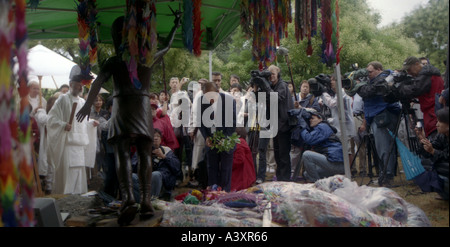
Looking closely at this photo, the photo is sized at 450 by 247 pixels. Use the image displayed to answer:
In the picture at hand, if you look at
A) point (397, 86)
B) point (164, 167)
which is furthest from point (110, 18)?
point (397, 86)

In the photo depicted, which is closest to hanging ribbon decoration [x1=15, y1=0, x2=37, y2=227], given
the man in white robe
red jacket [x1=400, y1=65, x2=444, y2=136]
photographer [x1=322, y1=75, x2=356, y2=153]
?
the man in white robe

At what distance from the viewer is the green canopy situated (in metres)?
5.09

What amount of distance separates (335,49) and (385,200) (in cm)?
149

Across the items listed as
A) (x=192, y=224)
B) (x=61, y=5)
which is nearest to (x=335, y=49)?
(x=192, y=224)

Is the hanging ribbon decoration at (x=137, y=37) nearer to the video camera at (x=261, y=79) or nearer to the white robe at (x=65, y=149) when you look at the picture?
the video camera at (x=261, y=79)

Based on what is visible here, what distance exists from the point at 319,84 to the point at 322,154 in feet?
4.59

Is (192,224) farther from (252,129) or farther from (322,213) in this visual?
(252,129)

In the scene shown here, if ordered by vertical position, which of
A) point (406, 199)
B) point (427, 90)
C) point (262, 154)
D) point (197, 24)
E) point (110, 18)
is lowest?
point (406, 199)

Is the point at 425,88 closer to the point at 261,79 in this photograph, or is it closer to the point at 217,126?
the point at 261,79

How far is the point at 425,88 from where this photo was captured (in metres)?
4.22

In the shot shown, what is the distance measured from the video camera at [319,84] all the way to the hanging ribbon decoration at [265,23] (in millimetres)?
1942

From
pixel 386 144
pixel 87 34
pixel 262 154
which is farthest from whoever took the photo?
pixel 262 154

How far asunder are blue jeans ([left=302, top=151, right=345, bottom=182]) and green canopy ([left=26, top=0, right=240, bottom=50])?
2.28 meters

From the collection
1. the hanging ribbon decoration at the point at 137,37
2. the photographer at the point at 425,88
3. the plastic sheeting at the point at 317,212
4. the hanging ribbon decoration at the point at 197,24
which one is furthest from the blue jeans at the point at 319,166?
the hanging ribbon decoration at the point at 137,37
